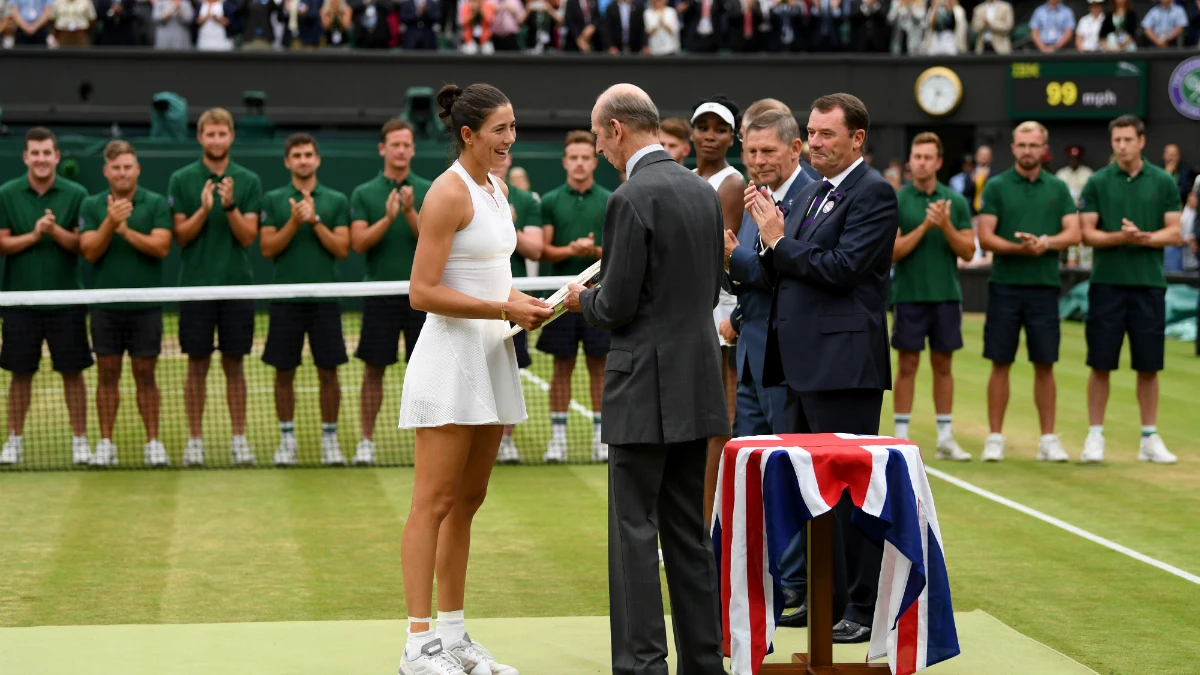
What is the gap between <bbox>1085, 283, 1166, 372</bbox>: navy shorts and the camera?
35.7 ft

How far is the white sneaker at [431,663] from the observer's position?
5.54 metres

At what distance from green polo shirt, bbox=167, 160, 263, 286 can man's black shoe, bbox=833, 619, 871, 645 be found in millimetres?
6101

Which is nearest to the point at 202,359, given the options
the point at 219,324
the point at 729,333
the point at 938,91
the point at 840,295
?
the point at 219,324

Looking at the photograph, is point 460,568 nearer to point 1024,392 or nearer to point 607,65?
point 1024,392

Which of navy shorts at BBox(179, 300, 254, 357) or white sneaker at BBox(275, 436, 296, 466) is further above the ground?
navy shorts at BBox(179, 300, 254, 357)

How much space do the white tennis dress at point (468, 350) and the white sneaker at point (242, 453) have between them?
5.75 m

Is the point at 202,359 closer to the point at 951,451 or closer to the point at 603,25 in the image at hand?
the point at 951,451

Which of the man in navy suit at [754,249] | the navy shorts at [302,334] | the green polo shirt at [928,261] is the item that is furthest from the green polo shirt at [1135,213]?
the navy shorts at [302,334]

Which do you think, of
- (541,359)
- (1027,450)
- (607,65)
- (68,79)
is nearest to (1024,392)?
(1027,450)

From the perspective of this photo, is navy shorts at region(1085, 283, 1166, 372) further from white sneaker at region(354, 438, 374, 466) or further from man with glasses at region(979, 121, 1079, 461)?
white sneaker at region(354, 438, 374, 466)

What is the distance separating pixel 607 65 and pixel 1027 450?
16.7 metres

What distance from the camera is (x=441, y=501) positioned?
5.63m

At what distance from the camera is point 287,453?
36.5 feet

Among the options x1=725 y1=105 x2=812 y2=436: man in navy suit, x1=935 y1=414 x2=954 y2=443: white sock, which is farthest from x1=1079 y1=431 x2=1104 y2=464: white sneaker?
x1=725 y1=105 x2=812 y2=436: man in navy suit
